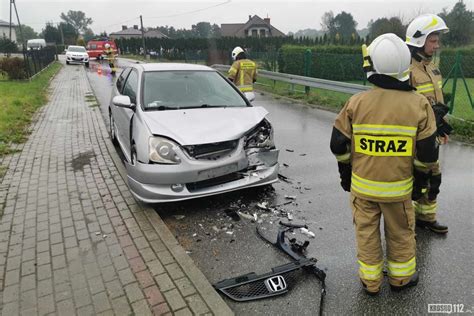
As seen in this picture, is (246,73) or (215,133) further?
(246,73)

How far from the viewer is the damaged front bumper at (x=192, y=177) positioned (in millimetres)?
3965

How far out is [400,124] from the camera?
7.90 ft

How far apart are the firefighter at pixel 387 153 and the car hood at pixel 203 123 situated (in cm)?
169

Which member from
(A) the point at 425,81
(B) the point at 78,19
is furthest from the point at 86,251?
(B) the point at 78,19

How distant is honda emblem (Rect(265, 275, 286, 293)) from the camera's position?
2879 mm

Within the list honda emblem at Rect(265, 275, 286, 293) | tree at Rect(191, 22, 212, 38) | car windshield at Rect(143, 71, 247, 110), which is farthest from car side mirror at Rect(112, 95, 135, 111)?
tree at Rect(191, 22, 212, 38)

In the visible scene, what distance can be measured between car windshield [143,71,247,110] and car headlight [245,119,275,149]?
710 mm

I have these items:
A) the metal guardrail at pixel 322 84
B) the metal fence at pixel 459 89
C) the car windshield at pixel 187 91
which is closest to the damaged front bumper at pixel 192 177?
the car windshield at pixel 187 91

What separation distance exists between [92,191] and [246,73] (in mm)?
4611

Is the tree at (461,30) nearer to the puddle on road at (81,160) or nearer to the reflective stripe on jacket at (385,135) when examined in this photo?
the puddle on road at (81,160)

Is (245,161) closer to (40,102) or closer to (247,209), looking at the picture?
(247,209)

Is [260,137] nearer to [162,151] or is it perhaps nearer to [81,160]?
[162,151]

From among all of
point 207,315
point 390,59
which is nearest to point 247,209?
point 207,315

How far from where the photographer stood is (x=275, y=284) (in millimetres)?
2916
